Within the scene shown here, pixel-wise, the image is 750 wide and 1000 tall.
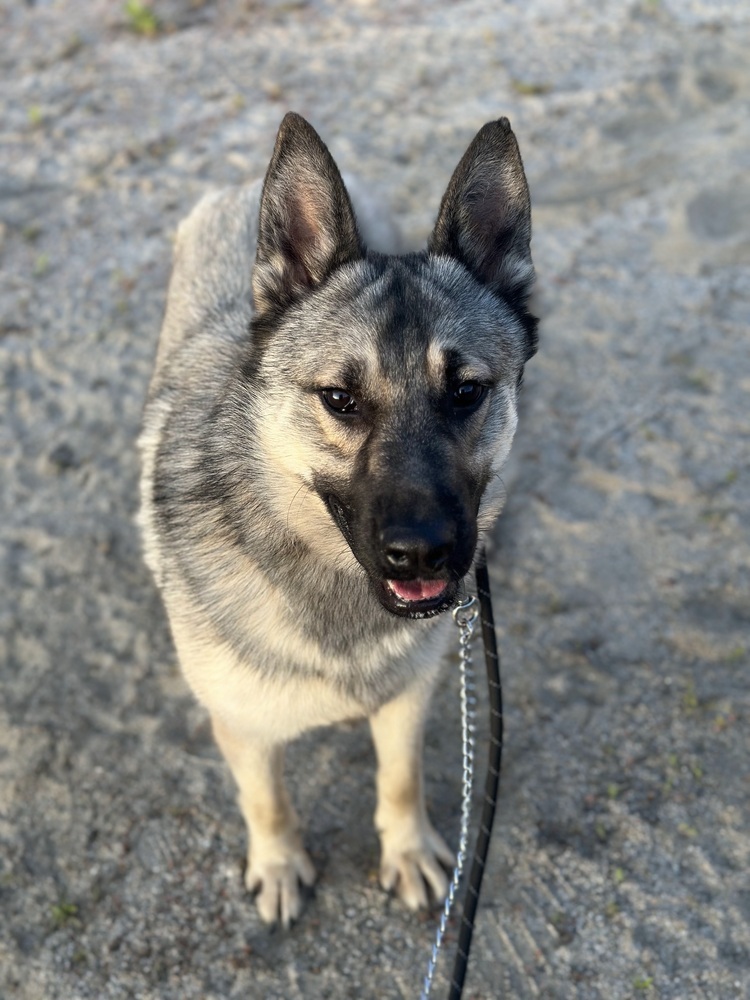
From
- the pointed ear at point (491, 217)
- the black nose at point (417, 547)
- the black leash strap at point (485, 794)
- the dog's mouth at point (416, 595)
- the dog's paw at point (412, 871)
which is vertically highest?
the pointed ear at point (491, 217)

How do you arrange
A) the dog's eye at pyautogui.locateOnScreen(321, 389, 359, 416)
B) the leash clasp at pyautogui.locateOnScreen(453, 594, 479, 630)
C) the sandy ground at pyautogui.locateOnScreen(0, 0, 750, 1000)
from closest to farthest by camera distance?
1. the dog's eye at pyautogui.locateOnScreen(321, 389, 359, 416)
2. the leash clasp at pyautogui.locateOnScreen(453, 594, 479, 630)
3. the sandy ground at pyautogui.locateOnScreen(0, 0, 750, 1000)

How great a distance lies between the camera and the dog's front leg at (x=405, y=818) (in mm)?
2969

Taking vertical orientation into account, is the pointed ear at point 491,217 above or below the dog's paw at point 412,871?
above

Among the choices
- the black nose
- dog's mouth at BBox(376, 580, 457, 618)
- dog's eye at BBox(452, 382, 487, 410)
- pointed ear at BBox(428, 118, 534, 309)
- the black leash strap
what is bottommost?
the black leash strap

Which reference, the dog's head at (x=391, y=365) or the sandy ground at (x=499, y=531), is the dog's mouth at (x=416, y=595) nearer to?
the dog's head at (x=391, y=365)

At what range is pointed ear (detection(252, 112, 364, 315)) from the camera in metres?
2.38

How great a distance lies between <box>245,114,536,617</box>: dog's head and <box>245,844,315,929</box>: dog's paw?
3.96 feet

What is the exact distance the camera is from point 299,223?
257 cm

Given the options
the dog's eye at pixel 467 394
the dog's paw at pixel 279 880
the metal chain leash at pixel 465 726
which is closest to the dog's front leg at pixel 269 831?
the dog's paw at pixel 279 880

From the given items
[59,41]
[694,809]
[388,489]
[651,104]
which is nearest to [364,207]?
[388,489]

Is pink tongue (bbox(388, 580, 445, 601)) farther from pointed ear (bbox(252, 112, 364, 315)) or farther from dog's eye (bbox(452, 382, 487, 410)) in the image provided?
pointed ear (bbox(252, 112, 364, 315))

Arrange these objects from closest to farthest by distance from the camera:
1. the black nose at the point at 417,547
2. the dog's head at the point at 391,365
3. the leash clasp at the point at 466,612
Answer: the black nose at the point at 417,547 < the dog's head at the point at 391,365 < the leash clasp at the point at 466,612

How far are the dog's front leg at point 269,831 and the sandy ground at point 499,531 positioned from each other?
9cm

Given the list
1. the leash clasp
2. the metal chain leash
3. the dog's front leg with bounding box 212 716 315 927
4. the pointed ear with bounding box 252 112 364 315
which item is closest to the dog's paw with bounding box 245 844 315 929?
the dog's front leg with bounding box 212 716 315 927
